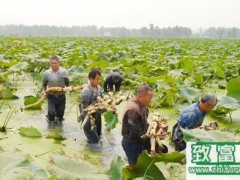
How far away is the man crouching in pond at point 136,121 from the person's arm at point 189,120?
0.36 metres

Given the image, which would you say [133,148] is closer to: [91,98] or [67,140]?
[91,98]

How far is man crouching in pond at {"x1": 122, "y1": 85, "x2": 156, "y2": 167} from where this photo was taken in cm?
391

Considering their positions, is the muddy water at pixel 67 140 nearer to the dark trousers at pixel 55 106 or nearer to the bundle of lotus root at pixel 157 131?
the dark trousers at pixel 55 106

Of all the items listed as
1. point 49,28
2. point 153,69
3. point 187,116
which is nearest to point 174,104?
point 153,69

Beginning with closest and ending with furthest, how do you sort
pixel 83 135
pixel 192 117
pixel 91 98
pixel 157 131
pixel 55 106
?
pixel 157 131, pixel 192 117, pixel 91 98, pixel 83 135, pixel 55 106

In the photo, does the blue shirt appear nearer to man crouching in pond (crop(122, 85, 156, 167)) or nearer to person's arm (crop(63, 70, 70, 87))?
man crouching in pond (crop(122, 85, 156, 167))

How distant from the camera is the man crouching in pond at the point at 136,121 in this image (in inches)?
154

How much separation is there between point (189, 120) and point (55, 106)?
105 inches

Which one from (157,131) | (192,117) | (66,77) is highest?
(66,77)

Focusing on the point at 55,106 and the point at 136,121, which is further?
the point at 55,106

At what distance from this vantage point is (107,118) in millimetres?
4582

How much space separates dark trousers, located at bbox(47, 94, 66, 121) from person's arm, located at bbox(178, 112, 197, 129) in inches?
98.2

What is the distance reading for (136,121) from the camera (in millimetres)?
3938

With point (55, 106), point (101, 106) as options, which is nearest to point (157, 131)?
point (101, 106)
